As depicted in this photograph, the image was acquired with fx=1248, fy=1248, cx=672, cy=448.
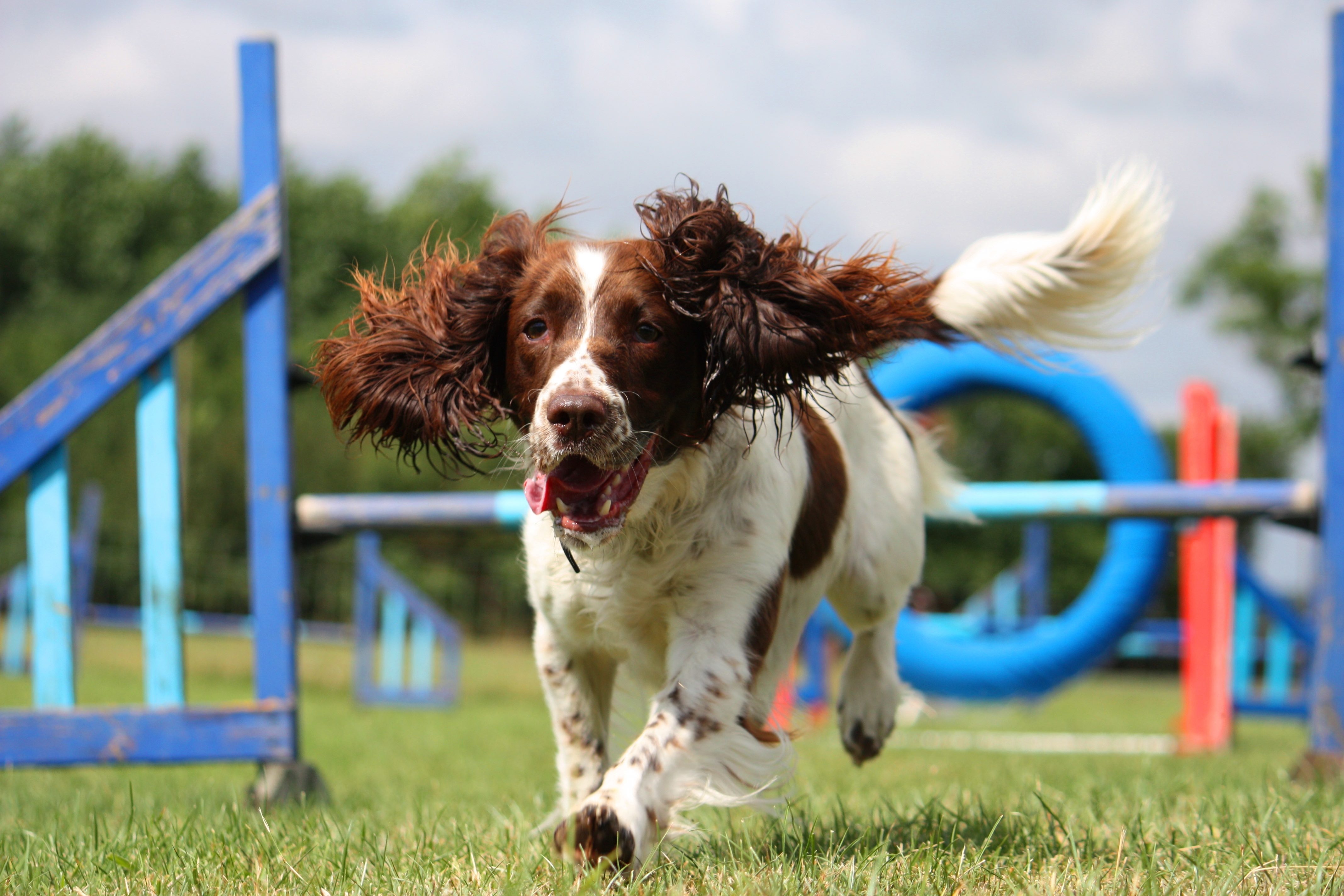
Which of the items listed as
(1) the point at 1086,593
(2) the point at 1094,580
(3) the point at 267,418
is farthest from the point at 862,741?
(2) the point at 1094,580

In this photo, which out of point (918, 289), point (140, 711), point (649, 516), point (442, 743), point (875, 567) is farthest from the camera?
point (442, 743)

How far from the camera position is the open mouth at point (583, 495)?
224 centimetres

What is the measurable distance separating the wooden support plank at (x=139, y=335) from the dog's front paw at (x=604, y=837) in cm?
215

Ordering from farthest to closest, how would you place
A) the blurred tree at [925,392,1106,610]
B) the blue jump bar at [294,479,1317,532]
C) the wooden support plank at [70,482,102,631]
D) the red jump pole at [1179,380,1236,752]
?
the blurred tree at [925,392,1106,610]
the wooden support plank at [70,482,102,631]
the red jump pole at [1179,380,1236,752]
the blue jump bar at [294,479,1317,532]

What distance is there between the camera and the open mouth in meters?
2.24

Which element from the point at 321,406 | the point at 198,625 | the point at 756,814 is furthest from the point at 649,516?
the point at 321,406

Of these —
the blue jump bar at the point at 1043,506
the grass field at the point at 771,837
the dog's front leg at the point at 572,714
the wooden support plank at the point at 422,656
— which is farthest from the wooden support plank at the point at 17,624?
the dog's front leg at the point at 572,714

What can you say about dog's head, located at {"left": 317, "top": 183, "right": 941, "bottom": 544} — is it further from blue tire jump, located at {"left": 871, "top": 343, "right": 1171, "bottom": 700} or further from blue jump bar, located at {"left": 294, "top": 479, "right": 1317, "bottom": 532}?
blue tire jump, located at {"left": 871, "top": 343, "right": 1171, "bottom": 700}

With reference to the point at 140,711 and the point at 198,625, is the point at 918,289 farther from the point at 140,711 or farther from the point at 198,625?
the point at 198,625

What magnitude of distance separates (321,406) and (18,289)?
19679 mm

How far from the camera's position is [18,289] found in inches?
1457

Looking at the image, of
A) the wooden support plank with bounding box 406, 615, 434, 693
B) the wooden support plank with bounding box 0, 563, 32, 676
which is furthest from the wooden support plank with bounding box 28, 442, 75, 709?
the wooden support plank with bounding box 0, 563, 32, 676

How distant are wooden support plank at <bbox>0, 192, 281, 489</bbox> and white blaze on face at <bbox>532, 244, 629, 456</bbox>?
1.52 metres

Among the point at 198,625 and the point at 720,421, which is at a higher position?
the point at 720,421
